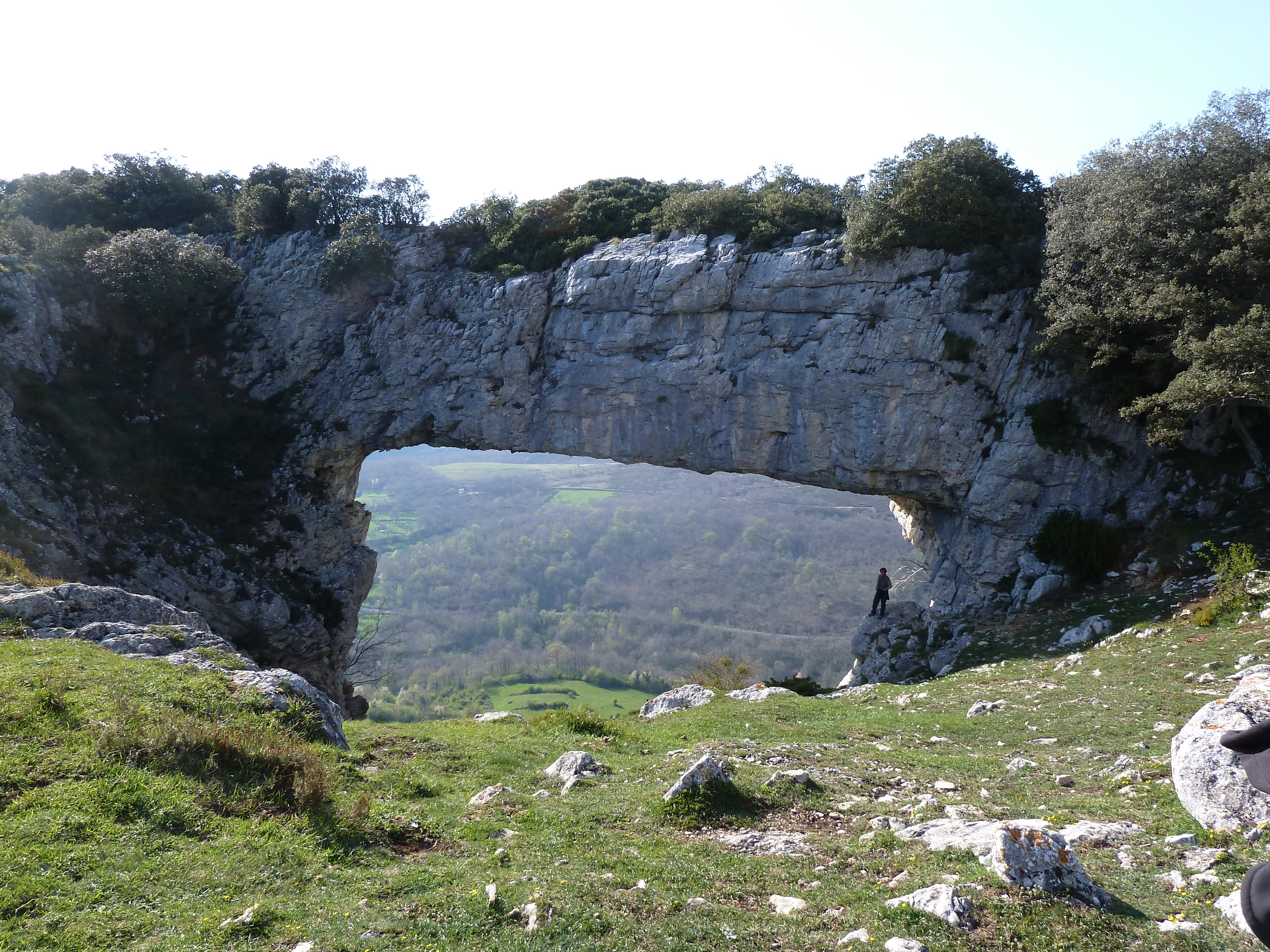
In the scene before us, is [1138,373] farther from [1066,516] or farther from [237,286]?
[237,286]

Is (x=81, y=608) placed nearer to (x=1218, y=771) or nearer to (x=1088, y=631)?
(x=1218, y=771)

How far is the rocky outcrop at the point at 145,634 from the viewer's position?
39.7 ft

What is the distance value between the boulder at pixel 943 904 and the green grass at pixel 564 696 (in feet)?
208

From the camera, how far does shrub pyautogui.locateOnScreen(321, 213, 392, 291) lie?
34.1 metres

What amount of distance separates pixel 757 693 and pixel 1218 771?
13641 mm

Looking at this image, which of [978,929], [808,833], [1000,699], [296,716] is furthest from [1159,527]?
[296,716]

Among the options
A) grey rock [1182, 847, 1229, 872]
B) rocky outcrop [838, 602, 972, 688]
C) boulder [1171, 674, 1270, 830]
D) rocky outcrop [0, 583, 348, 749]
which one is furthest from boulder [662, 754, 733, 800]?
rocky outcrop [838, 602, 972, 688]

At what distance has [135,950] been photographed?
559 centimetres

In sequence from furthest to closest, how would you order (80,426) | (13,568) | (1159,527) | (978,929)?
(80,426) → (1159,527) → (13,568) → (978,929)

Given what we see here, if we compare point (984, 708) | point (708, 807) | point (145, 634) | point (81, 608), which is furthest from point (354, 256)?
point (708, 807)

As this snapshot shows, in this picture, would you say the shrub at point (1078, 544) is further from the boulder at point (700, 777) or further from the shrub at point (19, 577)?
the shrub at point (19, 577)

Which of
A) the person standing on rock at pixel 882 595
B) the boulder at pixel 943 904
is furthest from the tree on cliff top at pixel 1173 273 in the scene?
the boulder at pixel 943 904

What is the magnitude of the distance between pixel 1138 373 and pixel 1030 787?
17.7m

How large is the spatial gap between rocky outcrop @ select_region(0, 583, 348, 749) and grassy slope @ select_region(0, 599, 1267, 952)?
2.36 ft
